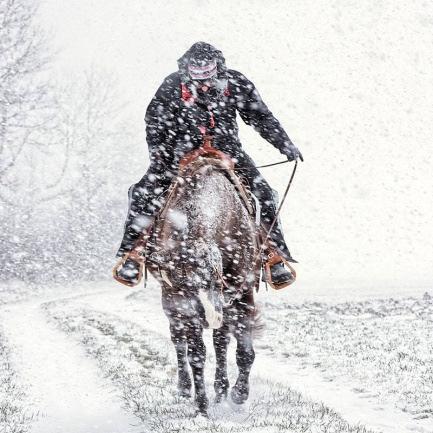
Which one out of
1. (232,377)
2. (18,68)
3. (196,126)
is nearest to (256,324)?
(196,126)

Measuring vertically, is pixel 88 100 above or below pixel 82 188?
above

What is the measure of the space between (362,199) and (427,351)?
252 feet

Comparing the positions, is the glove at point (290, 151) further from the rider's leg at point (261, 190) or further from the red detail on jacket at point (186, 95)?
the red detail on jacket at point (186, 95)

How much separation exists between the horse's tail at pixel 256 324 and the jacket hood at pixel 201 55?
2.51m

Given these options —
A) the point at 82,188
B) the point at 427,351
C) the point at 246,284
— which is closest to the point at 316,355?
the point at 427,351

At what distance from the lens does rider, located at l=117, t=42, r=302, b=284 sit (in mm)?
6344

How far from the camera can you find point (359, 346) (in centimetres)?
1125

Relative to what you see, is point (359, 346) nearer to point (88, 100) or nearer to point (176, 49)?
point (88, 100)

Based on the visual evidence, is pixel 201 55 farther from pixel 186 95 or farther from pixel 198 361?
pixel 198 361

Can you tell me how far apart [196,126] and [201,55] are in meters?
0.71

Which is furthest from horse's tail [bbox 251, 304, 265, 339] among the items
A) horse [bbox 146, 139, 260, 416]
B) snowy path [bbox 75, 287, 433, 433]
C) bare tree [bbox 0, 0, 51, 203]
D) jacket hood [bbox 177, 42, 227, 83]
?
bare tree [bbox 0, 0, 51, 203]

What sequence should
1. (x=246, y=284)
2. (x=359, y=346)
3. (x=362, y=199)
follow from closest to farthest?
(x=246, y=284)
(x=359, y=346)
(x=362, y=199)

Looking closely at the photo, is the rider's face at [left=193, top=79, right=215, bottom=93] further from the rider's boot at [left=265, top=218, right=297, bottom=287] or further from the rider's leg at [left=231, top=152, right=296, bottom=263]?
the rider's boot at [left=265, top=218, right=297, bottom=287]

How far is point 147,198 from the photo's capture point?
6.53 metres
